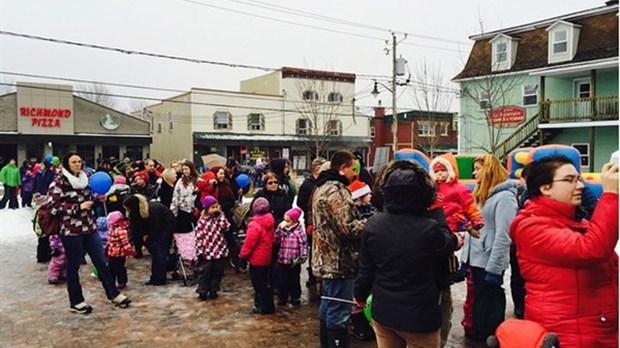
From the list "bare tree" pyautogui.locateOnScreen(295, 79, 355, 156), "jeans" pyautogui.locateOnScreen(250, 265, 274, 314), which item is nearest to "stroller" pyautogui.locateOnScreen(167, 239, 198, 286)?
"jeans" pyautogui.locateOnScreen(250, 265, 274, 314)

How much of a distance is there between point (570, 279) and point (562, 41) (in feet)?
79.7

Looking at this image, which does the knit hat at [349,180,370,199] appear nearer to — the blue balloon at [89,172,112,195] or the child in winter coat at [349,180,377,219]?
the child in winter coat at [349,180,377,219]

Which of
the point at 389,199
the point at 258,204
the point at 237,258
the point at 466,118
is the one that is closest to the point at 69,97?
the point at 466,118

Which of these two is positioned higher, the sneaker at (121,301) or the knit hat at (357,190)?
the knit hat at (357,190)

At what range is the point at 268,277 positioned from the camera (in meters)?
6.29

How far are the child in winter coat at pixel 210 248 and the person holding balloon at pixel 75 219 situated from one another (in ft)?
4.06

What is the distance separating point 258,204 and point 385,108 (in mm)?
41956

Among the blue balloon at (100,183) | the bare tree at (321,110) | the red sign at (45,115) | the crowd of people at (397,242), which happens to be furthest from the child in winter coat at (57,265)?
the bare tree at (321,110)

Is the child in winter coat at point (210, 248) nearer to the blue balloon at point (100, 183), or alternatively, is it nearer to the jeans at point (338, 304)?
the blue balloon at point (100, 183)

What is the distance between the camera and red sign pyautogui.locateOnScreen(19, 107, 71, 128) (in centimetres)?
3169

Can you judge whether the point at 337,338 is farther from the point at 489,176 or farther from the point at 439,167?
the point at 489,176

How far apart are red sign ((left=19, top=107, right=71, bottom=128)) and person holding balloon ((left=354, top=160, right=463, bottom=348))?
34662 mm

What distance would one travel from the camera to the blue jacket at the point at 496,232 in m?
4.22

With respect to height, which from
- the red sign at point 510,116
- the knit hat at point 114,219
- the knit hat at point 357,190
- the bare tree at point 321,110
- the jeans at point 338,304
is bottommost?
the jeans at point 338,304
